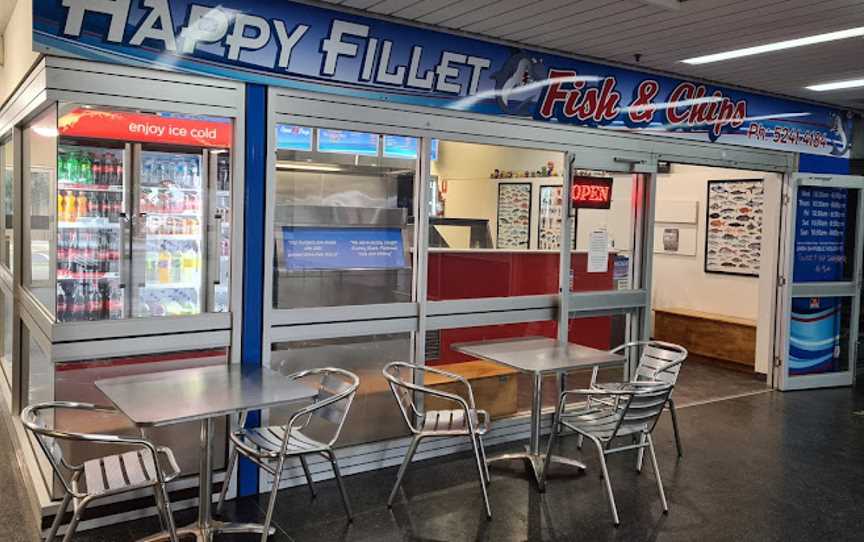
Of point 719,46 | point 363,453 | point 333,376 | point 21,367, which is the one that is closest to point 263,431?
point 333,376

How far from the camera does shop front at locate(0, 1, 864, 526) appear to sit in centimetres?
357

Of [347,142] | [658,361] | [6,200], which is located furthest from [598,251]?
[6,200]

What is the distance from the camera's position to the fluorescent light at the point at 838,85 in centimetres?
568

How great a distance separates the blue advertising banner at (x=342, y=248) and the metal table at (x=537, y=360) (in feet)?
2.40

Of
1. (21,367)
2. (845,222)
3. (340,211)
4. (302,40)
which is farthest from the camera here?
(845,222)

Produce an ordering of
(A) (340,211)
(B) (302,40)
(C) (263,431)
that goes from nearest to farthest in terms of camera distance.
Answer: (C) (263,431), (B) (302,40), (A) (340,211)

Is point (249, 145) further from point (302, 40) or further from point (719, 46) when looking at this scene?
point (719, 46)

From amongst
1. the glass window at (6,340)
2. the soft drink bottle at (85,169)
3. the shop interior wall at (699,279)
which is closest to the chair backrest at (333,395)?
the soft drink bottle at (85,169)

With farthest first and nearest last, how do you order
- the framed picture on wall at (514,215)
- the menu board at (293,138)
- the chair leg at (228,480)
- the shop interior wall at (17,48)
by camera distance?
the framed picture on wall at (514,215)
the menu board at (293,138)
the chair leg at (228,480)
the shop interior wall at (17,48)

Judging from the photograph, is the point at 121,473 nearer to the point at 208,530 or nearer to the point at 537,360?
the point at 208,530

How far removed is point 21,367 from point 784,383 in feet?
19.5

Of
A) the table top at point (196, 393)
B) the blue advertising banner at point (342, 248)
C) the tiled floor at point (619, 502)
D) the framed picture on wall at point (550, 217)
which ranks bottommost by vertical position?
the tiled floor at point (619, 502)

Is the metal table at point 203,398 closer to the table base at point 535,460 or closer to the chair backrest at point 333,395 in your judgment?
the chair backrest at point 333,395

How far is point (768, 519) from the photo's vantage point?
379cm
